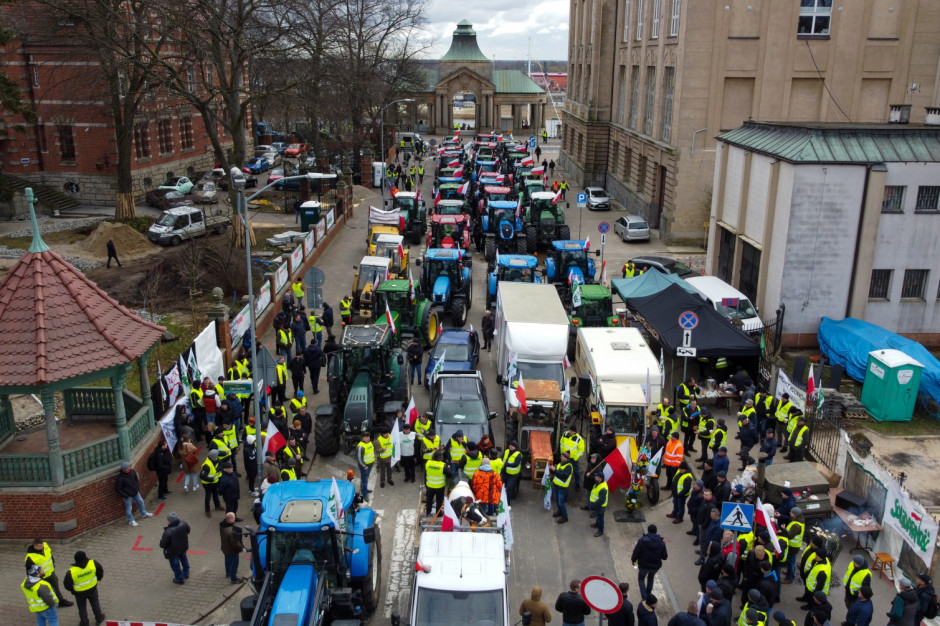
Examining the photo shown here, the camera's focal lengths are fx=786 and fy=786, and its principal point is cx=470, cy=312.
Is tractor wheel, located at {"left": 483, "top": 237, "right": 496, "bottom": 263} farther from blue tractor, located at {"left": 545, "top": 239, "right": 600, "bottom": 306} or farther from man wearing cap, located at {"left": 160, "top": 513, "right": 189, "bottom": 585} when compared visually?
man wearing cap, located at {"left": 160, "top": 513, "right": 189, "bottom": 585}

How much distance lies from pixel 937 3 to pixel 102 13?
36096 millimetres

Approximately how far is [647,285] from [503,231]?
35.8 ft

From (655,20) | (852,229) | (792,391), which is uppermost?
(655,20)

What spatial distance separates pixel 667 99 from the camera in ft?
130

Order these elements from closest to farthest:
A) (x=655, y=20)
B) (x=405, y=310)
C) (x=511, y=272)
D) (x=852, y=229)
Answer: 1. (x=405, y=310)
2. (x=852, y=229)
3. (x=511, y=272)
4. (x=655, y=20)

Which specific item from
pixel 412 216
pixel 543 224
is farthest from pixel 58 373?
pixel 412 216

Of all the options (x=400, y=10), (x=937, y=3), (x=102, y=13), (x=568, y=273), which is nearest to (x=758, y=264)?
(x=568, y=273)

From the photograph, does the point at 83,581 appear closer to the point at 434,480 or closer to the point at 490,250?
the point at 434,480

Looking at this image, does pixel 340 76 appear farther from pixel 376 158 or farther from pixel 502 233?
pixel 376 158

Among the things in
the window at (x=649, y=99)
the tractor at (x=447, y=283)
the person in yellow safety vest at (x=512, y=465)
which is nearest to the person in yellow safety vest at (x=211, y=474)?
the person in yellow safety vest at (x=512, y=465)

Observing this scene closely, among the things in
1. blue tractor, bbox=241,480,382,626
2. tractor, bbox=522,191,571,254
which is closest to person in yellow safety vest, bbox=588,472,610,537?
blue tractor, bbox=241,480,382,626

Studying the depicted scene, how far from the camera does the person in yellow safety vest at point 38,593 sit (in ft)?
36.1

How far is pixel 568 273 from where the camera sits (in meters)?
28.3

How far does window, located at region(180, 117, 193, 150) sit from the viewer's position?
53156mm
